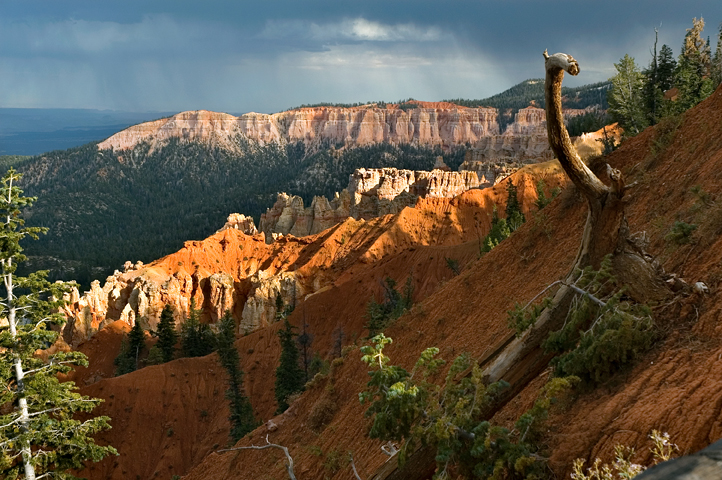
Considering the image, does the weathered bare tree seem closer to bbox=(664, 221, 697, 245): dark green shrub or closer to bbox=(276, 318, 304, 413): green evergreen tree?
bbox=(664, 221, 697, 245): dark green shrub

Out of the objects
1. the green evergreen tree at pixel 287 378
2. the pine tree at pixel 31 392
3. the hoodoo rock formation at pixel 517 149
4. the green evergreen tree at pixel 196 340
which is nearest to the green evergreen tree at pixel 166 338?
the green evergreen tree at pixel 196 340

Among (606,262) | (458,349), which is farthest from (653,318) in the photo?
(458,349)

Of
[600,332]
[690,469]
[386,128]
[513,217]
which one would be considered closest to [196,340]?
[513,217]

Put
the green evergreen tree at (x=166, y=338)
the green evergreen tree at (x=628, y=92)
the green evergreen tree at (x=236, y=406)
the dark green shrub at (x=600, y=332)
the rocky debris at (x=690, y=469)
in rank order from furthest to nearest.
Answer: the green evergreen tree at (x=166, y=338) → the green evergreen tree at (x=628, y=92) → the green evergreen tree at (x=236, y=406) → the dark green shrub at (x=600, y=332) → the rocky debris at (x=690, y=469)

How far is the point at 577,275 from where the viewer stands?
17.9ft

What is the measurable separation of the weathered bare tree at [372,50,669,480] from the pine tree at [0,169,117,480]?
9.04 metres

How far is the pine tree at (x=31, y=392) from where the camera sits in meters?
10.9

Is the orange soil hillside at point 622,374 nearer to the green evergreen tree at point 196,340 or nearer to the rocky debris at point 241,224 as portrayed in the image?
the green evergreen tree at point 196,340

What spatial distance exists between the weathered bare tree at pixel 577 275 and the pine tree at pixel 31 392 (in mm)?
9040

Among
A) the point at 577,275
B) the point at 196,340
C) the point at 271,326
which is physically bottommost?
the point at 196,340

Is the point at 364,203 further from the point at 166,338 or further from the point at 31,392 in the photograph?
the point at 31,392

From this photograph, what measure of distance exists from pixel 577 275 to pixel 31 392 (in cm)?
1158

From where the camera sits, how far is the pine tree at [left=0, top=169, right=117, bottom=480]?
35.6 ft

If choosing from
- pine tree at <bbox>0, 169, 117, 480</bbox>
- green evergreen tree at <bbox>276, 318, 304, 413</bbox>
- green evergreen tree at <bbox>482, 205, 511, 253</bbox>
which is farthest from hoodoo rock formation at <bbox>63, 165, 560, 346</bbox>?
pine tree at <bbox>0, 169, 117, 480</bbox>
